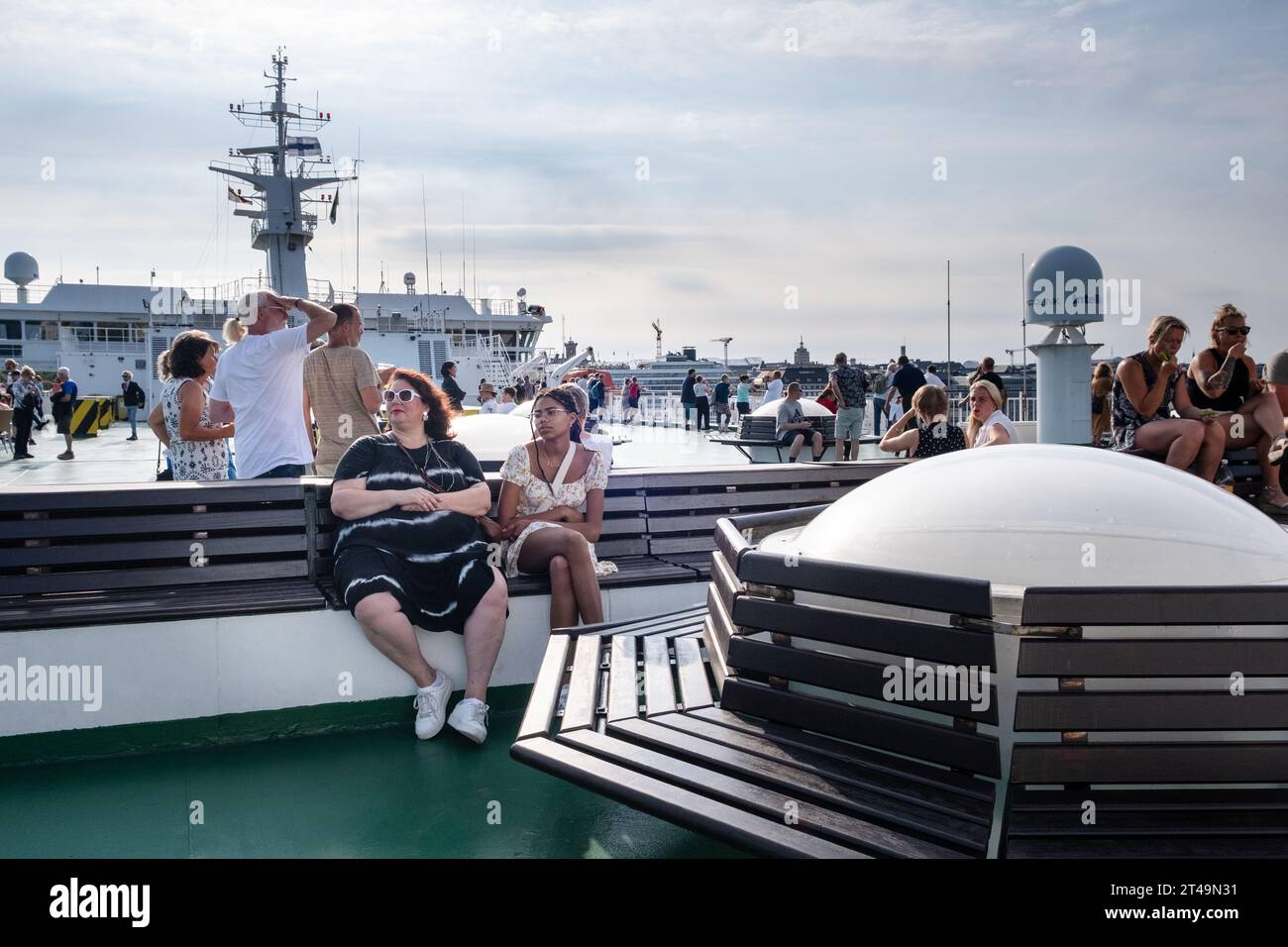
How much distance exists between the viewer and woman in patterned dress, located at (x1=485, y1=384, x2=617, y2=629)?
16.4 ft

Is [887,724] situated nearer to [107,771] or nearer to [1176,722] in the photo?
[1176,722]

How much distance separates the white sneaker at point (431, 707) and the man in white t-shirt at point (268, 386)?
1.93m

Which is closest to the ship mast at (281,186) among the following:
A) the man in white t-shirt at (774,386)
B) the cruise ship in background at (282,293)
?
the cruise ship in background at (282,293)

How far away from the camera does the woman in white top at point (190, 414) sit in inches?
236

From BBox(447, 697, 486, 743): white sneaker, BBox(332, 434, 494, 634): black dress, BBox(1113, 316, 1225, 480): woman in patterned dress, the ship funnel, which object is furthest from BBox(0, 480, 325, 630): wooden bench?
the ship funnel

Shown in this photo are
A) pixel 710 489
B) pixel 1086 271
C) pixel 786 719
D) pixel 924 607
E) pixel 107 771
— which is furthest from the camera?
pixel 1086 271

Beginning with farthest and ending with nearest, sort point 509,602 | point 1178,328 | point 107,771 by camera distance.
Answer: point 1178,328
point 509,602
point 107,771

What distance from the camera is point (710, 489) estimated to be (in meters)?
5.95

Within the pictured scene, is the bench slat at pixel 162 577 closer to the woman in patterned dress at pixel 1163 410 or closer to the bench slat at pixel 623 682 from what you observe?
the bench slat at pixel 623 682

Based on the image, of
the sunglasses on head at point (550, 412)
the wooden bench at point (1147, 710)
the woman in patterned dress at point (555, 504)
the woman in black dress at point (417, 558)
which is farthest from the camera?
the sunglasses on head at point (550, 412)

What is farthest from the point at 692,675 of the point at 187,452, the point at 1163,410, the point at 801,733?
the point at 1163,410

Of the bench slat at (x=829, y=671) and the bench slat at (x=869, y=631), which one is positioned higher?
the bench slat at (x=869, y=631)
